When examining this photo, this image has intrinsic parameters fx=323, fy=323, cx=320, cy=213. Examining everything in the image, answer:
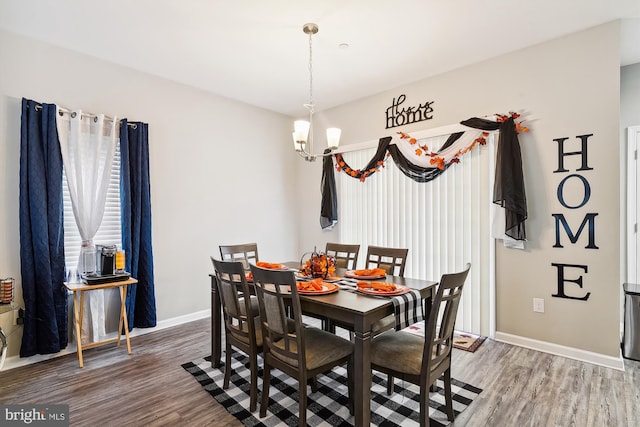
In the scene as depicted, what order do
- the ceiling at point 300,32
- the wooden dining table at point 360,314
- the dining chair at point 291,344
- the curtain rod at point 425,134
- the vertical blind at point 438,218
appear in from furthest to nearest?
1. the curtain rod at point 425,134
2. the vertical blind at point 438,218
3. the ceiling at point 300,32
4. the dining chair at point 291,344
5. the wooden dining table at point 360,314

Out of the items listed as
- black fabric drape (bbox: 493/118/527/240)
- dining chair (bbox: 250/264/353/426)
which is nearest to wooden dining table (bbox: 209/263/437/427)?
dining chair (bbox: 250/264/353/426)

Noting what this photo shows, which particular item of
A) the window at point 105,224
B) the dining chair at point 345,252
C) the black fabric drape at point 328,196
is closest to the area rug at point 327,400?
the dining chair at point 345,252

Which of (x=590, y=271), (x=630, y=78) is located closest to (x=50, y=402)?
(x=590, y=271)

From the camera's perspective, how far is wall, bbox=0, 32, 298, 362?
283cm

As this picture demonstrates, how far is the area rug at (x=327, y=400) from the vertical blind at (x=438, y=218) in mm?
1321

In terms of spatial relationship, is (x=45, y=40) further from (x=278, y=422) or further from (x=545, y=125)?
(x=545, y=125)

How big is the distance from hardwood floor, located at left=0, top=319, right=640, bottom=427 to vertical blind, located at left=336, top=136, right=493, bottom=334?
70 cm

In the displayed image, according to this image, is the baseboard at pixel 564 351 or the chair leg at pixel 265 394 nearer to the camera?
the chair leg at pixel 265 394

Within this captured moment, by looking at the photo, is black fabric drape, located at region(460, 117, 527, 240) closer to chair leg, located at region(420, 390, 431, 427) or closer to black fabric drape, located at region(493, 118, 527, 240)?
black fabric drape, located at region(493, 118, 527, 240)

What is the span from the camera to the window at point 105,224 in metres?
3.11

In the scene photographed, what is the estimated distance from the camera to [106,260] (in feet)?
10.0

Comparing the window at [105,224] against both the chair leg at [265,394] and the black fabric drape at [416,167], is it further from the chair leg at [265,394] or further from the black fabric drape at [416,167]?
the black fabric drape at [416,167]

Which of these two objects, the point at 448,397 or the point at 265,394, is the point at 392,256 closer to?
the point at 448,397

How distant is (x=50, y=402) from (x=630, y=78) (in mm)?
6020
